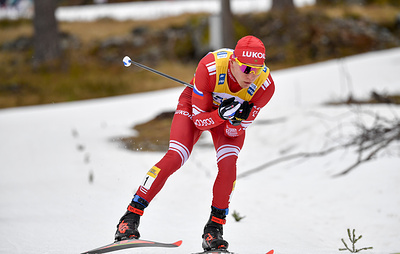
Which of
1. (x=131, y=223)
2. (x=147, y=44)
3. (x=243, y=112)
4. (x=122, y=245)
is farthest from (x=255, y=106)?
(x=147, y=44)

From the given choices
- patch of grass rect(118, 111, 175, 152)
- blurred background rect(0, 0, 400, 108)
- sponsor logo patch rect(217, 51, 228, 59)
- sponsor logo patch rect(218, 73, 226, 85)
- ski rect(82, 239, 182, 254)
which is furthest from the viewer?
blurred background rect(0, 0, 400, 108)

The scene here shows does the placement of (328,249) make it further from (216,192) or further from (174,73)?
(174,73)

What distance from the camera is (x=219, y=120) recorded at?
158 inches

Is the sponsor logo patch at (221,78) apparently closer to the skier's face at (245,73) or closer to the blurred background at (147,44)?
the skier's face at (245,73)

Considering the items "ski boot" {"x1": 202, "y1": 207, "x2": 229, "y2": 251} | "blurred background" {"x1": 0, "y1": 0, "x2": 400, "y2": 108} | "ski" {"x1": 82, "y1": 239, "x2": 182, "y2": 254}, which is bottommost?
"ski" {"x1": 82, "y1": 239, "x2": 182, "y2": 254}

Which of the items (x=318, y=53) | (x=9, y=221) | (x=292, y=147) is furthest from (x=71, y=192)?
(x=318, y=53)

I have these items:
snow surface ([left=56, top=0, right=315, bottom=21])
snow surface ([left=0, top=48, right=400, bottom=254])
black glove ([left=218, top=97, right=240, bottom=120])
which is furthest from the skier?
snow surface ([left=56, top=0, right=315, bottom=21])

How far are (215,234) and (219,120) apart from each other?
95 centimetres

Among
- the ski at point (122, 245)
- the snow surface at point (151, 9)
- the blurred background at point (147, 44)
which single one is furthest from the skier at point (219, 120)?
the snow surface at point (151, 9)

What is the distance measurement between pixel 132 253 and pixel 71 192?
2.48 meters

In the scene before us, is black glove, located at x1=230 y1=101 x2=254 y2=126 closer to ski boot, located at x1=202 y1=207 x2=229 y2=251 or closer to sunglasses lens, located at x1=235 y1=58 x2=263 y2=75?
sunglasses lens, located at x1=235 y1=58 x2=263 y2=75

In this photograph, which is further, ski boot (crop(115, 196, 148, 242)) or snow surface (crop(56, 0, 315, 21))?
snow surface (crop(56, 0, 315, 21))

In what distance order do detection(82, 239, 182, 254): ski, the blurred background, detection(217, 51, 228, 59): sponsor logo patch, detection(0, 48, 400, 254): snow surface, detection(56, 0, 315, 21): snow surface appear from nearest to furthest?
1. detection(82, 239, 182, 254): ski
2. detection(217, 51, 228, 59): sponsor logo patch
3. detection(0, 48, 400, 254): snow surface
4. the blurred background
5. detection(56, 0, 315, 21): snow surface

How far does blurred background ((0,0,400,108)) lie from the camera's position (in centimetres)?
1833
